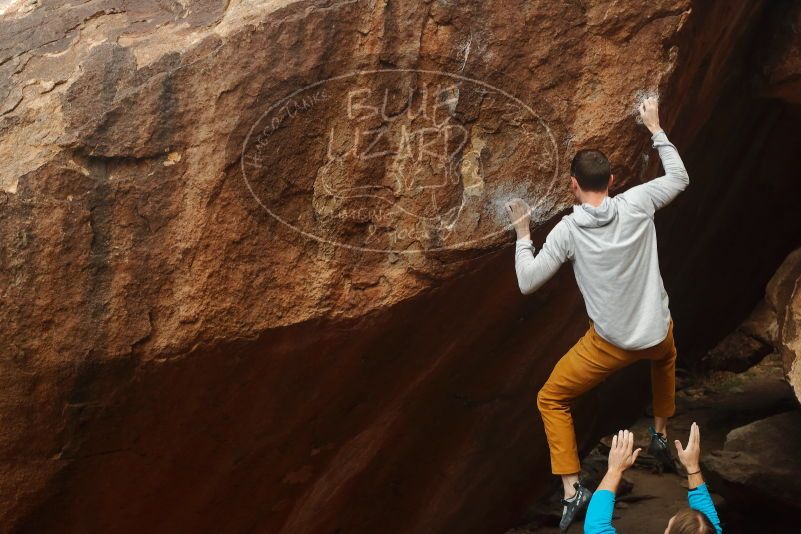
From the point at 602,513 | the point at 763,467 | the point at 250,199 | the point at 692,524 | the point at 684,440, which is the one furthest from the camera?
the point at 684,440

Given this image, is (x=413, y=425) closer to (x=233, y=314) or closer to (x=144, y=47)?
(x=233, y=314)

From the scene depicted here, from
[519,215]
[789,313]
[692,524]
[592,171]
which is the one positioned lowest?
[789,313]

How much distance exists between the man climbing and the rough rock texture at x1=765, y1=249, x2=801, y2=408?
44.9 inches

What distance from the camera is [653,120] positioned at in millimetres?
3902

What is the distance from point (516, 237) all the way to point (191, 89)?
4.39 feet

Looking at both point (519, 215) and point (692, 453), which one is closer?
point (692, 453)

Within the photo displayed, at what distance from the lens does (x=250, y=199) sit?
12.5 feet

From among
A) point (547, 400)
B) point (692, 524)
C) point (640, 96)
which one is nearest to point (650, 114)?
point (640, 96)

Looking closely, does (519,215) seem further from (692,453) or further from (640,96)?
(692,453)

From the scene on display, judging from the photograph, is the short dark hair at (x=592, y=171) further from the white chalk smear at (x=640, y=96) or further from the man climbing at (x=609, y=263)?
the white chalk smear at (x=640, y=96)

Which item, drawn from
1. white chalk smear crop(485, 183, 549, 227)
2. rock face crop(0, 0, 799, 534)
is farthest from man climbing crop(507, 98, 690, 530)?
rock face crop(0, 0, 799, 534)

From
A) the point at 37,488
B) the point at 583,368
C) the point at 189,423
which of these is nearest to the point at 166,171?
the point at 189,423

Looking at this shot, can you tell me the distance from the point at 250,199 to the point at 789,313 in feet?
8.56

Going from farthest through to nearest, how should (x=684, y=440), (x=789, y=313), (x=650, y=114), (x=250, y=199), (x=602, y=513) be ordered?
(x=684, y=440)
(x=789, y=313)
(x=650, y=114)
(x=250, y=199)
(x=602, y=513)
